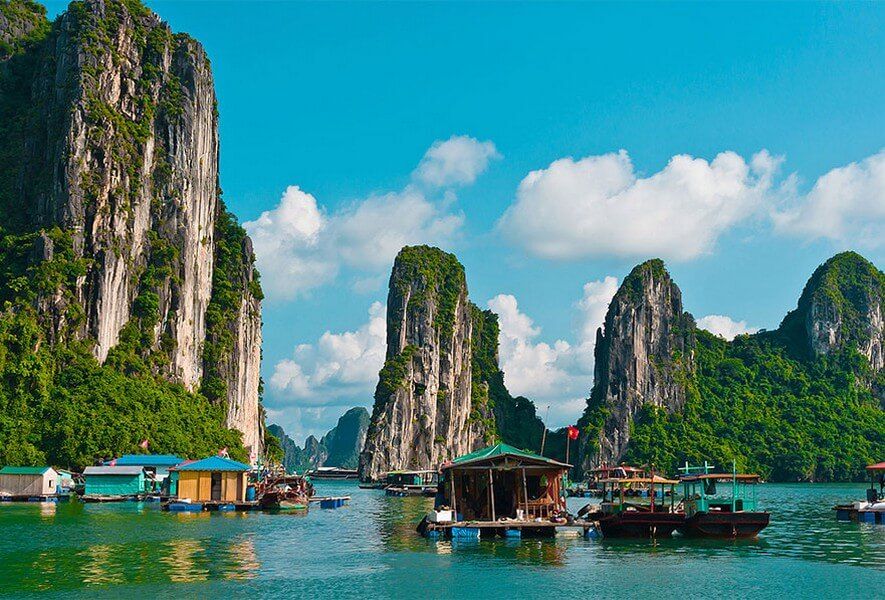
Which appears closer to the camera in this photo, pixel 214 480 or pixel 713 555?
pixel 713 555

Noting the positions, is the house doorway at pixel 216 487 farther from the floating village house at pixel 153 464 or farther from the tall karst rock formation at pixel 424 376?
the tall karst rock formation at pixel 424 376

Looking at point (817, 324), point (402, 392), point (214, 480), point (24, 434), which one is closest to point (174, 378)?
point (24, 434)

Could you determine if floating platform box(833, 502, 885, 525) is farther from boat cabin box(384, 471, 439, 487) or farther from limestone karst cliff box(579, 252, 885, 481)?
limestone karst cliff box(579, 252, 885, 481)

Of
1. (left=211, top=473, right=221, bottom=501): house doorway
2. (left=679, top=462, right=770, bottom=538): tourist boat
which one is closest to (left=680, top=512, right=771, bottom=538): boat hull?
(left=679, top=462, right=770, bottom=538): tourist boat

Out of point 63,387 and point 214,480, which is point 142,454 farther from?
point 214,480

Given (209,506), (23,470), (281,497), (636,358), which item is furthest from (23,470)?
(636,358)

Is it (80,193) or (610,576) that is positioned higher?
(80,193)

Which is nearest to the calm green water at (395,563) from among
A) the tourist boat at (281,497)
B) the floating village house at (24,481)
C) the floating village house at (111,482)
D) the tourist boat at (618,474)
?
the tourist boat at (281,497)
